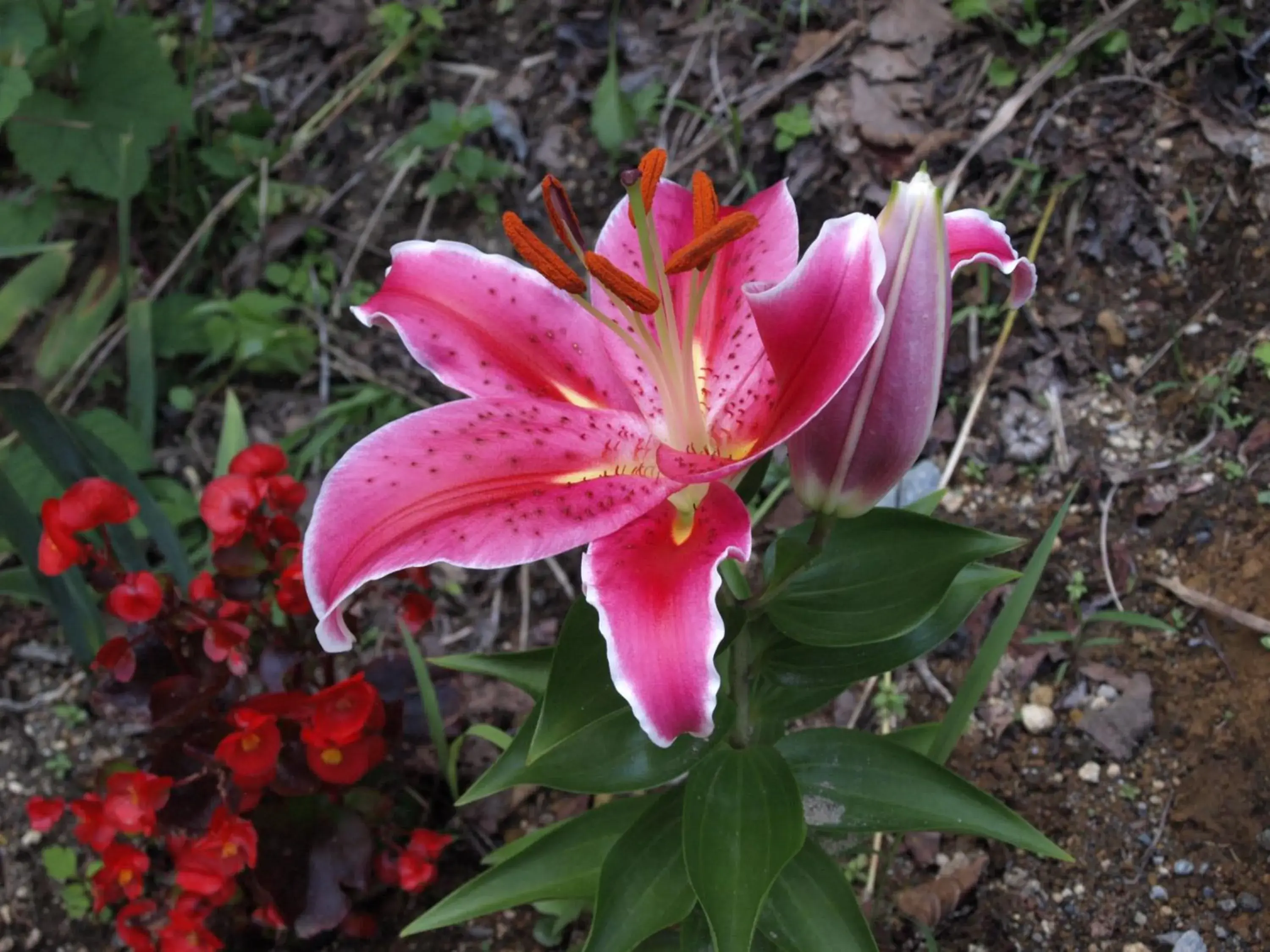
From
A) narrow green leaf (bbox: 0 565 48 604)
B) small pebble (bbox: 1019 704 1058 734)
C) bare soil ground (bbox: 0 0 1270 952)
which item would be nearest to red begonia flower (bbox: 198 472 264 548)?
bare soil ground (bbox: 0 0 1270 952)

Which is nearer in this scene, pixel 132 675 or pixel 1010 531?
pixel 132 675

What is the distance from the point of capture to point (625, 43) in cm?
255

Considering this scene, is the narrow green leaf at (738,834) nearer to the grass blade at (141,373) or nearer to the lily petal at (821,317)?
the lily petal at (821,317)

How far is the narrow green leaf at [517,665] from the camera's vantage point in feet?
4.21

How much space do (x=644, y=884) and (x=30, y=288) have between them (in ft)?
5.78

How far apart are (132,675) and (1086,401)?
1.43 metres

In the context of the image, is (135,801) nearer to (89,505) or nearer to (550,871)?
(89,505)

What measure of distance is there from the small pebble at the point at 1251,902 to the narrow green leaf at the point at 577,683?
2.78ft

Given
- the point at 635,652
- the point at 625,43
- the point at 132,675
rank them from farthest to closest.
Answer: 1. the point at 625,43
2. the point at 132,675
3. the point at 635,652

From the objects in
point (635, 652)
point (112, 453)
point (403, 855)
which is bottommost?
point (403, 855)

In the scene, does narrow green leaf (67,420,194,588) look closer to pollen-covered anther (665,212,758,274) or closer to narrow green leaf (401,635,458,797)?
narrow green leaf (401,635,458,797)

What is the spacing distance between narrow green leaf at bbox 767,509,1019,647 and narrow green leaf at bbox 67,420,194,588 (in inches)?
42.3

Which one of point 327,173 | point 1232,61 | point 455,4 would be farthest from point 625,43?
point 1232,61

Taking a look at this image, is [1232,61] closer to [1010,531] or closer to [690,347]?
[1010,531]
